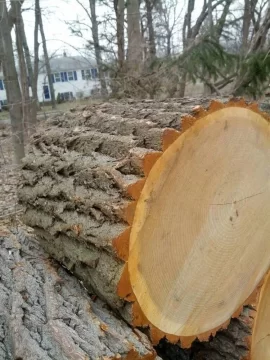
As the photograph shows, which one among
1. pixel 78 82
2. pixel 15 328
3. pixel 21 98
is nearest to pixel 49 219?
pixel 15 328

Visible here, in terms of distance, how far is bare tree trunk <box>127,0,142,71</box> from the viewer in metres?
8.17

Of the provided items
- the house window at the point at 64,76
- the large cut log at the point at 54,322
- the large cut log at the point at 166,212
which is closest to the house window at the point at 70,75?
the house window at the point at 64,76

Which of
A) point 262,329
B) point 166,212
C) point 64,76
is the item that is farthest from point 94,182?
point 64,76

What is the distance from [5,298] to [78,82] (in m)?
37.3

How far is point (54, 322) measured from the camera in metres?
1.68

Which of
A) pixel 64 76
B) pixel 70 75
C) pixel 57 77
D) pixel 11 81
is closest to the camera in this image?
pixel 11 81

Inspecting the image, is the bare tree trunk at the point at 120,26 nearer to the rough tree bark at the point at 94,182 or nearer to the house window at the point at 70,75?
the rough tree bark at the point at 94,182

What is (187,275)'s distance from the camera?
1.85 meters

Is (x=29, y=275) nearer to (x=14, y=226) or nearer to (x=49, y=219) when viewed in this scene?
(x=49, y=219)

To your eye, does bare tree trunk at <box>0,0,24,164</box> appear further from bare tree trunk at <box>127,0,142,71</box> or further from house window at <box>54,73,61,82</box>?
house window at <box>54,73,61,82</box>

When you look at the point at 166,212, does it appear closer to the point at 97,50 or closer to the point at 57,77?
the point at 97,50

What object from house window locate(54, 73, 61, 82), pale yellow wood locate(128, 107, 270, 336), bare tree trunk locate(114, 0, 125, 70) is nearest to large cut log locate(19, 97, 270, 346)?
pale yellow wood locate(128, 107, 270, 336)

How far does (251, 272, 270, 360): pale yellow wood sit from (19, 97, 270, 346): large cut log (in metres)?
0.09

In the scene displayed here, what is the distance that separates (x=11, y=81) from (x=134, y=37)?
2.70m
